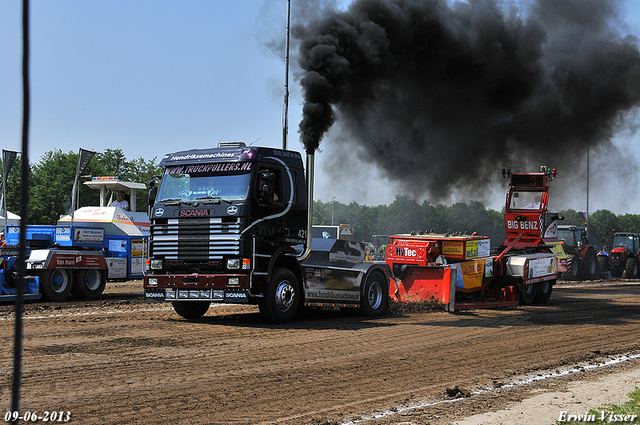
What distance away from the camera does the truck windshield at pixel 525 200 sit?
698 inches

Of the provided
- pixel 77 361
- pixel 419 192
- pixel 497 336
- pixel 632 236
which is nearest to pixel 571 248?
pixel 632 236

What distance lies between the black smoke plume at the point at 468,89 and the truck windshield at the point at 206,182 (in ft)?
15.6

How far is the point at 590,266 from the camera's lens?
29.7 meters

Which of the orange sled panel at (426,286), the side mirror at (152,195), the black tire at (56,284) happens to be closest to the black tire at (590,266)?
the orange sled panel at (426,286)

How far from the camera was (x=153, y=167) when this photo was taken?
71.5m

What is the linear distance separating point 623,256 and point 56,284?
26.2 metres

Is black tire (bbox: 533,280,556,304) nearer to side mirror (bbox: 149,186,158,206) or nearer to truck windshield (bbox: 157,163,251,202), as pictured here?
truck windshield (bbox: 157,163,251,202)

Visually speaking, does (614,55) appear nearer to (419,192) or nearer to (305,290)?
(419,192)

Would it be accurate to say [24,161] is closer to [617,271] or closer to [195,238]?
[195,238]

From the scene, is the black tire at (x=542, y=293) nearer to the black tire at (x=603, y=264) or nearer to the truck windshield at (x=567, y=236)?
the truck windshield at (x=567, y=236)

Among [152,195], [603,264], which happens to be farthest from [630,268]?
[152,195]

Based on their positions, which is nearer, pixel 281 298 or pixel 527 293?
pixel 281 298

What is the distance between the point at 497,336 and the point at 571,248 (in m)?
20.8

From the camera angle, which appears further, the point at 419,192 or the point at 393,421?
the point at 419,192
